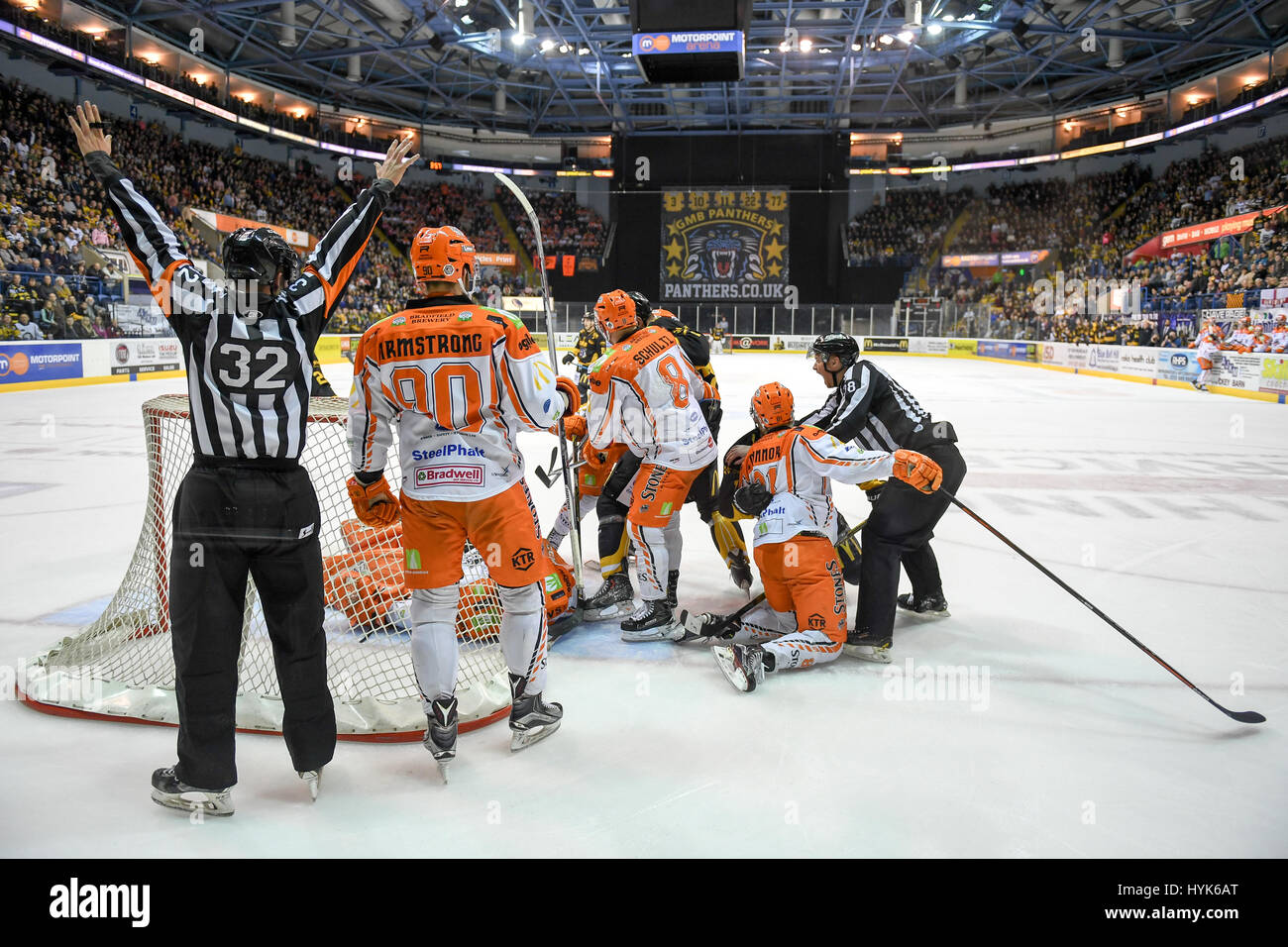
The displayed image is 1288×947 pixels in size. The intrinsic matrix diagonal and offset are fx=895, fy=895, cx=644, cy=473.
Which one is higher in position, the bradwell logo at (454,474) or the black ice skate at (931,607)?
the bradwell logo at (454,474)

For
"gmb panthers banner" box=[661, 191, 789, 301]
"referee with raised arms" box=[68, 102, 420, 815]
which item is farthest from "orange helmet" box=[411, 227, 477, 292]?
"gmb panthers banner" box=[661, 191, 789, 301]

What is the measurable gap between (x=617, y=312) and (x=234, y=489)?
2276 millimetres

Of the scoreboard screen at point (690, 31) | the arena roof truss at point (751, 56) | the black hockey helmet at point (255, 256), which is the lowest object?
the black hockey helmet at point (255, 256)

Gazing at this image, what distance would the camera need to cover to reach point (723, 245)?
35.2 m

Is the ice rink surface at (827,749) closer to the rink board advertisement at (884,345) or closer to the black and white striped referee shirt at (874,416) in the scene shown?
the black and white striped referee shirt at (874,416)

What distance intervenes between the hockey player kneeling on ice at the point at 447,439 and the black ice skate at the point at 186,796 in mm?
574

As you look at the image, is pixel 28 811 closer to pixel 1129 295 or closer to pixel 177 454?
pixel 177 454

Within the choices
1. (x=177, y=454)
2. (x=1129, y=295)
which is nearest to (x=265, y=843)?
(x=177, y=454)

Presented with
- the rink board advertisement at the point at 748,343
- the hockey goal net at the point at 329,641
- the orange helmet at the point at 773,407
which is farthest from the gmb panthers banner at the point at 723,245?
the hockey goal net at the point at 329,641

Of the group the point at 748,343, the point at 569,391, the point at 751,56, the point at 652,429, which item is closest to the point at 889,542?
the point at 652,429

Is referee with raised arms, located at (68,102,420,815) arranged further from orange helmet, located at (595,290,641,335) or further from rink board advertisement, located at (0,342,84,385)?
rink board advertisement, located at (0,342,84,385)

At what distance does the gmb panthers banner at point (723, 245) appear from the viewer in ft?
115

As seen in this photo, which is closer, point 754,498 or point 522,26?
point 754,498
